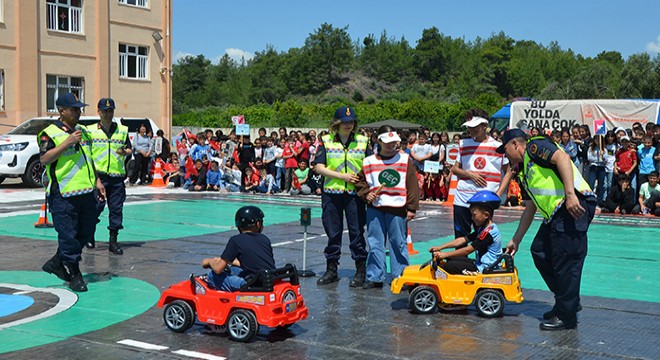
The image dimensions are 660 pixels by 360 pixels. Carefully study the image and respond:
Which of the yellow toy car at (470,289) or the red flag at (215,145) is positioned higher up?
the red flag at (215,145)

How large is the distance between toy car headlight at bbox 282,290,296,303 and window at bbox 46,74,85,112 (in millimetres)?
31815

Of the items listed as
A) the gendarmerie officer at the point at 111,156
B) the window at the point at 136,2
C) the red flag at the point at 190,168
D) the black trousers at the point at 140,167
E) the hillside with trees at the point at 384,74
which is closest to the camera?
the gendarmerie officer at the point at 111,156

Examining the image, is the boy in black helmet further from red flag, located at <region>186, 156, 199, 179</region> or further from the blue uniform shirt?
red flag, located at <region>186, 156, 199, 179</region>

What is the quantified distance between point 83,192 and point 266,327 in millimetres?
3022

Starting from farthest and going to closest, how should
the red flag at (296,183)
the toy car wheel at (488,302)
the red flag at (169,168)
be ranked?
1. the red flag at (169,168)
2. the red flag at (296,183)
3. the toy car wheel at (488,302)

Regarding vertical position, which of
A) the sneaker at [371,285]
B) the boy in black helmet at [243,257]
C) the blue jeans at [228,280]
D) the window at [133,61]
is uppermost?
the window at [133,61]

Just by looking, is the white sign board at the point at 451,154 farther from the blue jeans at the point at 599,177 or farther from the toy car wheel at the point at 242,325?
the toy car wheel at the point at 242,325

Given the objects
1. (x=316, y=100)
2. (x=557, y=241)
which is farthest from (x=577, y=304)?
(x=316, y=100)

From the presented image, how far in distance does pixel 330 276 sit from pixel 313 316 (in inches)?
66.7

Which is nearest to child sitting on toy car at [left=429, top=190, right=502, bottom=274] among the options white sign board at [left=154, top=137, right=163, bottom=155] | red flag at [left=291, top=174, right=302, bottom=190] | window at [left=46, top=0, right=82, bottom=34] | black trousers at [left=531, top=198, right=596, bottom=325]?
black trousers at [left=531, top=198, right=596, bottom=325]

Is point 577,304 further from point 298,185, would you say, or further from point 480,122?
point 298,185

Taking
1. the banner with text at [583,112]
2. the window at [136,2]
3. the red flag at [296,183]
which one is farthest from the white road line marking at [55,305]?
the window at [136,2]

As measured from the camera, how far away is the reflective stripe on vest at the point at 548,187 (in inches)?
284

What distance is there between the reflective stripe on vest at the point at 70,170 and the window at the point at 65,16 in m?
29.3
